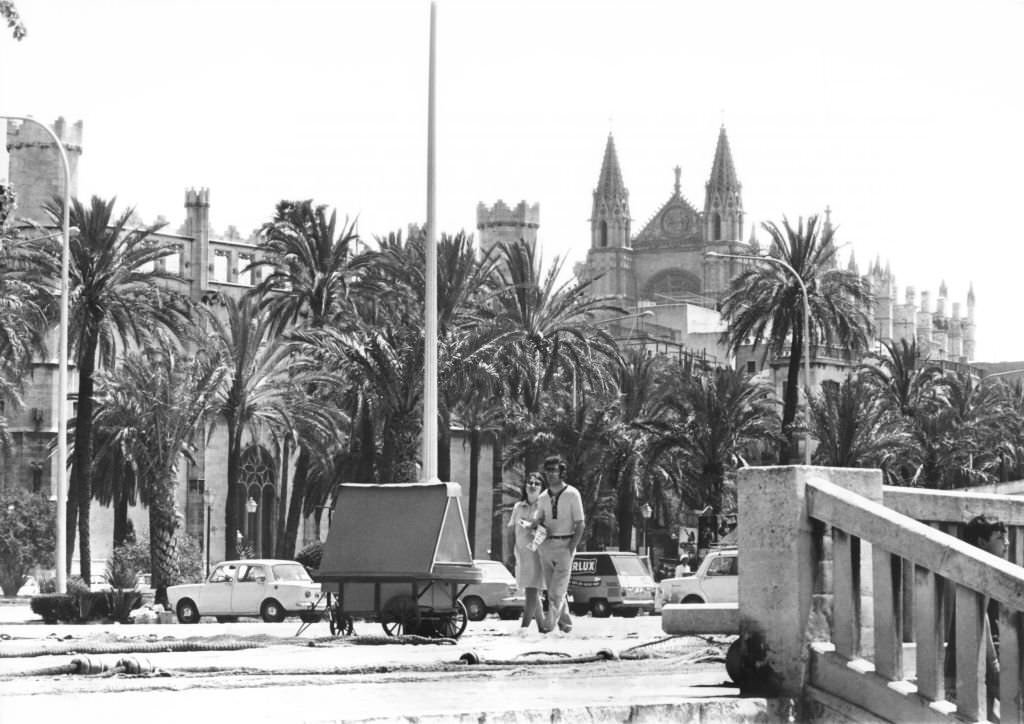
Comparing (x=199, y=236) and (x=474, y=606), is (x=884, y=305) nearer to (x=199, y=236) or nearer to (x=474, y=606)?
(x=199, y=236)

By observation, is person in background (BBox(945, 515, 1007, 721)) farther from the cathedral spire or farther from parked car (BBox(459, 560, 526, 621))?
the cathedral spire

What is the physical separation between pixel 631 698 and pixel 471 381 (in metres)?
30.2

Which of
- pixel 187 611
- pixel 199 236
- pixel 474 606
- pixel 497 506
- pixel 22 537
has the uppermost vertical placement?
pixel 199 236

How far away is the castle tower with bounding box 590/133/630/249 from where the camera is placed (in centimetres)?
16788

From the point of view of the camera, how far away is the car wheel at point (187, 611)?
33969 millimetres

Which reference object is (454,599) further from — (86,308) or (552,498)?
(86,308)

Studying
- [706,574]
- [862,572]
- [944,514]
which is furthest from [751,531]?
[706,574]

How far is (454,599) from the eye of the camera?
1667cm

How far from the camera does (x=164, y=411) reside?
41.8 m

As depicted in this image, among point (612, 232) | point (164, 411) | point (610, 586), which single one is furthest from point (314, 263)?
point (612, 232)

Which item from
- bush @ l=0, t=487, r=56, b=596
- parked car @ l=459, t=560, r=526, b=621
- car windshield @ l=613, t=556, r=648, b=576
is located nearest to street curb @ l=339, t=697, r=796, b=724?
parked car @ l=459, t=560, r=526, b=621

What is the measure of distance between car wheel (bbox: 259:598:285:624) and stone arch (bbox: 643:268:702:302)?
12864 cm

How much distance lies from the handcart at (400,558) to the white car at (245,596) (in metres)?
17.3

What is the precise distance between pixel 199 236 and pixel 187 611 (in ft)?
148
